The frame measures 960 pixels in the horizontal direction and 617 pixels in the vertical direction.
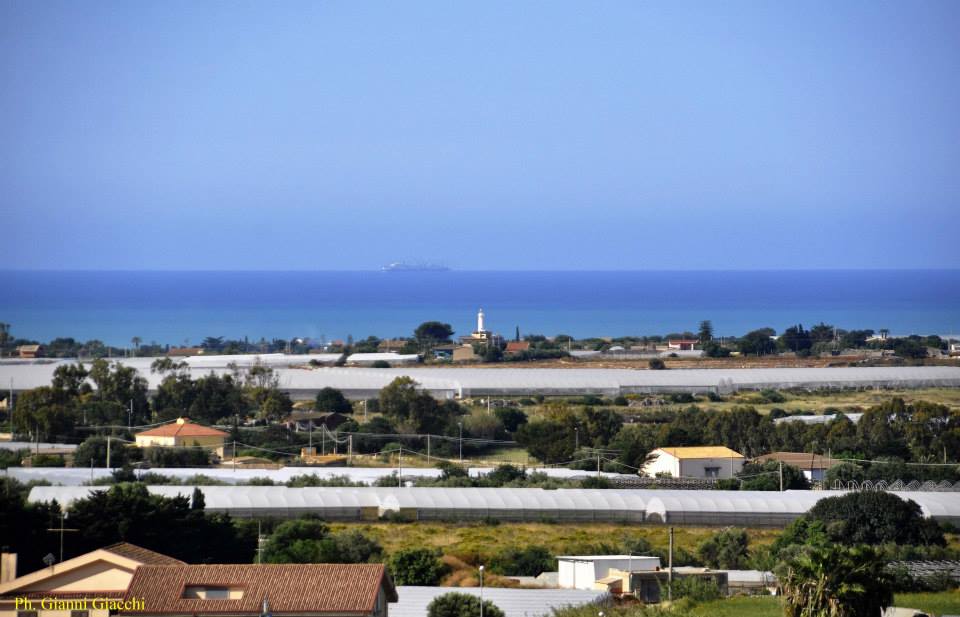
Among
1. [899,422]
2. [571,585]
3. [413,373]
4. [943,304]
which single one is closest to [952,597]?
[571,585]

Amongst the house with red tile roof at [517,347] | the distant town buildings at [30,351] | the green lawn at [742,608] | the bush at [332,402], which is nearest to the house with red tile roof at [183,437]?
the bush at [332,402]

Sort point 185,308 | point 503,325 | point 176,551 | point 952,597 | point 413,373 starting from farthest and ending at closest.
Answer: point 185,308 → point 503,325 → point 413,373 → point 176,551 → point 952,597

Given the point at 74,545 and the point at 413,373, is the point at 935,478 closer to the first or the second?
the point at 74,545

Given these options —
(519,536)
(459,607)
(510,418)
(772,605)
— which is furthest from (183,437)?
(772,605)

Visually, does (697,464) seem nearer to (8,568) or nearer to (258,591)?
(258,591)

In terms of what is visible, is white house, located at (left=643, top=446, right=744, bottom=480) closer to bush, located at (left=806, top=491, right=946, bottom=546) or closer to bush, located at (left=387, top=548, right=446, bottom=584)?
bush, located at (left=806, top=491, right=946, bottom=546)

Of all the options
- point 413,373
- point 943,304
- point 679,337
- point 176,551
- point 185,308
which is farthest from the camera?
point 185,308

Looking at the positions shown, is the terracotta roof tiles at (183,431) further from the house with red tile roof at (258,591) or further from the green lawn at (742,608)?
the house with red tile roof at (258,591)
